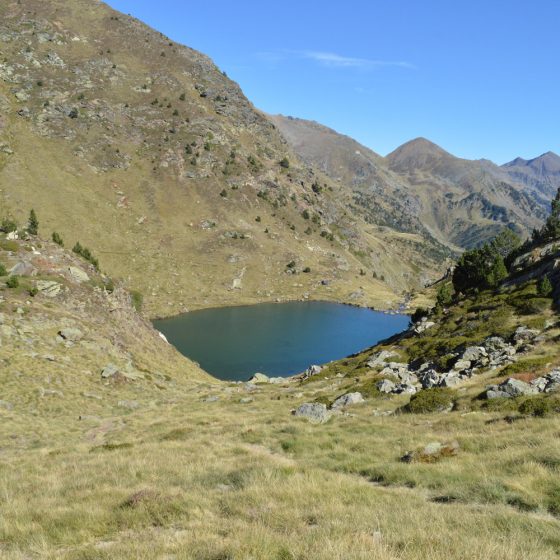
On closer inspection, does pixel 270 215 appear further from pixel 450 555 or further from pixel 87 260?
pixel 450 555

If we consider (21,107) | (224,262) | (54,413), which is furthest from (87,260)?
(21,107)

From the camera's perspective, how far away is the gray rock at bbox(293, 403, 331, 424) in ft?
95.4

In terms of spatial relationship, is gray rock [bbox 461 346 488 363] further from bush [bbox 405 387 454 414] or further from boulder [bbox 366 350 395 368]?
boulder [bbox 366 350 395 368]

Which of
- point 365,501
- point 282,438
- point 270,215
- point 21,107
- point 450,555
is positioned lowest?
point 282,438

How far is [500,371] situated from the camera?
30.8m

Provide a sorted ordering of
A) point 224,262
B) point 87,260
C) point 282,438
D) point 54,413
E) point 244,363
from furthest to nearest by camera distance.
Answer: point 224,262 < point 244,363 < point 87,260 < point 54,413 < point 282,438

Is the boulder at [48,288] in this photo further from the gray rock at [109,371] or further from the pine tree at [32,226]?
the gray rock at [109,371]

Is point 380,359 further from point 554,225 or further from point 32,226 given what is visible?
point 554,225

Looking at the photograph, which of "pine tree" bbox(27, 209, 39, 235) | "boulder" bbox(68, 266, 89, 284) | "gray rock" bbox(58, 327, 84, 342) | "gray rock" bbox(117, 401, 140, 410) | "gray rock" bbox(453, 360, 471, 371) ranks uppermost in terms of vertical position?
"pine tree" bbox(27, 209, 39, 235)

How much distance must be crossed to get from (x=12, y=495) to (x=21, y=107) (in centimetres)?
17537

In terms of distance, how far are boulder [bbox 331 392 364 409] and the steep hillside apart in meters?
98.8

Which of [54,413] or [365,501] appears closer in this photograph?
[365,501]

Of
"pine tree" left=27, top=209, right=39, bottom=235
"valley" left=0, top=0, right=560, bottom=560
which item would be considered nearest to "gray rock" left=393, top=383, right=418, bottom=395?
"valley" left=0, top=0, right=560, bottom=560

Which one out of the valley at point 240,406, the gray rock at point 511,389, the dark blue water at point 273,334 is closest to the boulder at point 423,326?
the valley at point 240,406
